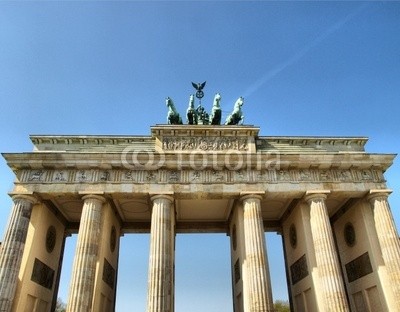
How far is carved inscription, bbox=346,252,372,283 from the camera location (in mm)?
19442

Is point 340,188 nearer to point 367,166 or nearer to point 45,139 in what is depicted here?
point 367,166

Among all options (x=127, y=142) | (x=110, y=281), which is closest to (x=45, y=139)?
(x=127, y=142)

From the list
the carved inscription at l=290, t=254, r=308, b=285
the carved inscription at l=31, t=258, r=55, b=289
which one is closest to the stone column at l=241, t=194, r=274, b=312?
the carved inscription at l=290, t=254, r=308, b=285

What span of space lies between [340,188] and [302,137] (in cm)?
434

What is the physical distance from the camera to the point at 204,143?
20.8m

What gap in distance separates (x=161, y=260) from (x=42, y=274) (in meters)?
8.15

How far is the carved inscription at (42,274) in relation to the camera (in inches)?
740

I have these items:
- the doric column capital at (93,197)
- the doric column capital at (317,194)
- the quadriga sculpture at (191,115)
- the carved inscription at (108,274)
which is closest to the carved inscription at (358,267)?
the doric column capital at (317,194)

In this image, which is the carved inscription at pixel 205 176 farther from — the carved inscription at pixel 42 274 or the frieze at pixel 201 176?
the carved inscription at pixel 42 274

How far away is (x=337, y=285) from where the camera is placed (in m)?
17.0

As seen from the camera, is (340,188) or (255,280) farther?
(340,188)

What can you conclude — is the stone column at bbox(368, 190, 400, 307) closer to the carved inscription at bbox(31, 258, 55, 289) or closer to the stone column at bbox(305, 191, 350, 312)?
the stone column at bbox(305, 191, 350, 312)

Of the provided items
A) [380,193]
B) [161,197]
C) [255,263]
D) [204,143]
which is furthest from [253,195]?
[380,193]

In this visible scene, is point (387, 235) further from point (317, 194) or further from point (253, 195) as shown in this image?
point (253, 195)
